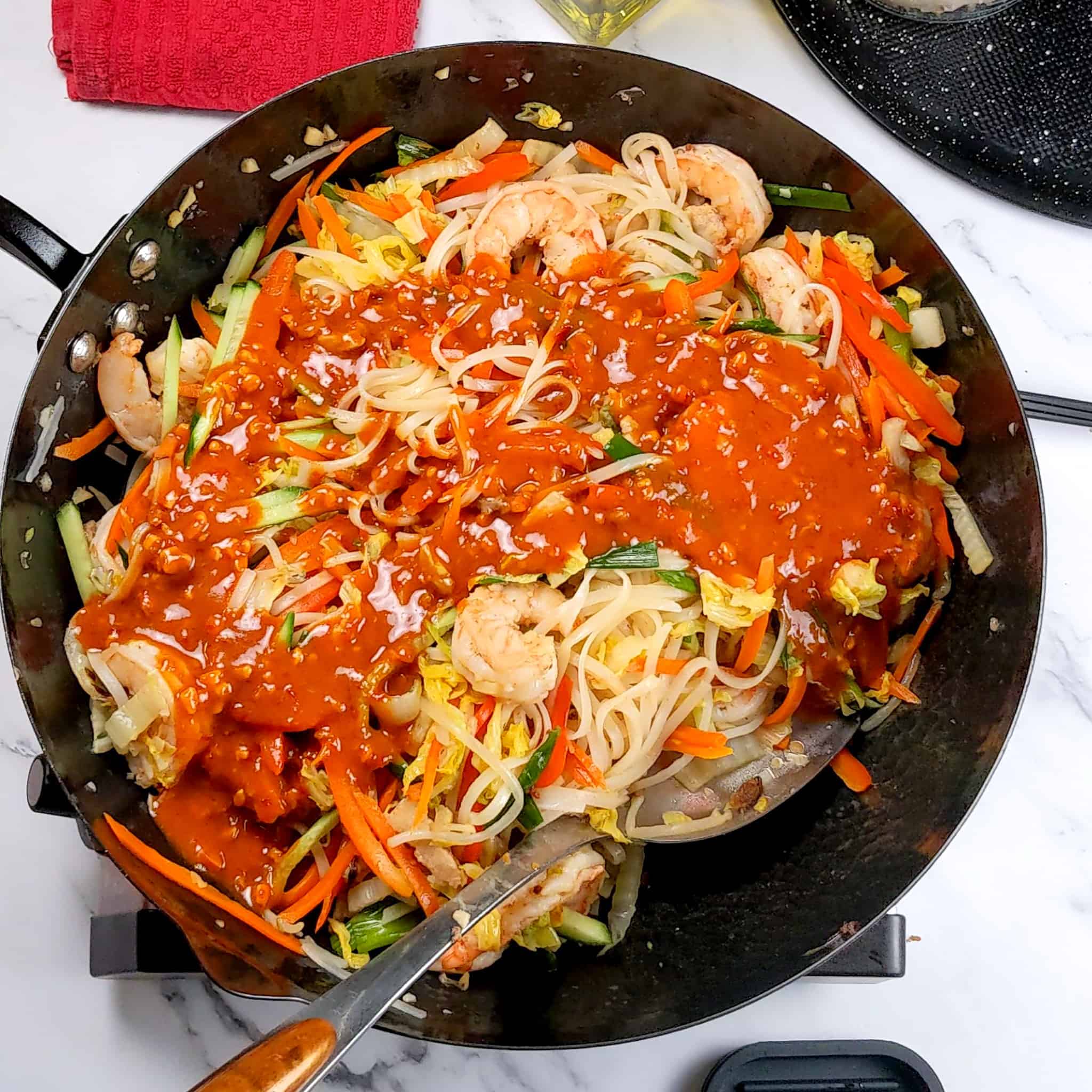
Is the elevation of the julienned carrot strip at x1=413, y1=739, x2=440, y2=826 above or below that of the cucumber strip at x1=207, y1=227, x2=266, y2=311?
below

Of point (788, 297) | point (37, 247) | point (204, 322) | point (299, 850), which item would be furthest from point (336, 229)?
point (299, 850)

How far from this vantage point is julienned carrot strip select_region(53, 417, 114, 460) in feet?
6.04

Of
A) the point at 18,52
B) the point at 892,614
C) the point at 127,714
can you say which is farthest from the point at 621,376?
the point at 18,52

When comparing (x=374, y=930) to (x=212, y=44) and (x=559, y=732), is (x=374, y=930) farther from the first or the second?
(x=212, y=44)

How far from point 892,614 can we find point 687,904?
681mm

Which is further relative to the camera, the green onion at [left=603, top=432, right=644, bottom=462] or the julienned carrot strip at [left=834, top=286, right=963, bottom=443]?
the julienned carrot strip at [left=834, top=286, right=963, bottom=443]

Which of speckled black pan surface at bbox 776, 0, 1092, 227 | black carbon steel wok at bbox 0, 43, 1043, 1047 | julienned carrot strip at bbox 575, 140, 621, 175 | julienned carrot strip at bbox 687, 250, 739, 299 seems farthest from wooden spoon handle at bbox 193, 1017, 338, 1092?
speckled black pan surface at bbox 776, 0, 1092, 227

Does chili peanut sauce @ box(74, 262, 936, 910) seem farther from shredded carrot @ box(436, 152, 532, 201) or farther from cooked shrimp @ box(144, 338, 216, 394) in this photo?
shredded carrot @ box(436, 152, 532, 201)

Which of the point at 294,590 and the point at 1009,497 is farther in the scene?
the point at 1009,497

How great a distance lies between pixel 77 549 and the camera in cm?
183

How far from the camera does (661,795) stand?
6.37ft

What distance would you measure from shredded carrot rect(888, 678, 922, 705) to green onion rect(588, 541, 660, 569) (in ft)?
1.75

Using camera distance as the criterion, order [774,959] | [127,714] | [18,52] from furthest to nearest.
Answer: [18,52] < [774,959] < [127,714]

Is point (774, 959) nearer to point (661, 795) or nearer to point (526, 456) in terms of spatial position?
point (661, 795)
